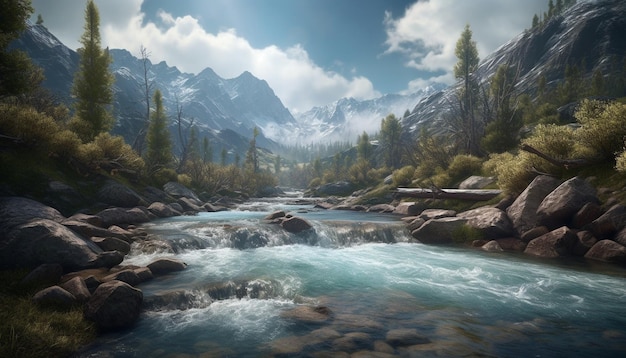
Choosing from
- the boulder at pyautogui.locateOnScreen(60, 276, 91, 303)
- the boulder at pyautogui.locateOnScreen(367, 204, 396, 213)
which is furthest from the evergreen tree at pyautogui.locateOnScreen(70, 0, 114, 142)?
the boulder at pyautogui.locateOnScreen(367, 204, 396, 213)

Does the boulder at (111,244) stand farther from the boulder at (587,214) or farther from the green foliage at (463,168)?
the green foliage at (463,168)

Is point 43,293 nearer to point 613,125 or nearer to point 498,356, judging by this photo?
point 498,356

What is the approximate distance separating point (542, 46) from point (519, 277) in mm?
217023

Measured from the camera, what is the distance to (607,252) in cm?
1259

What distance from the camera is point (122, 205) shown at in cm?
2272

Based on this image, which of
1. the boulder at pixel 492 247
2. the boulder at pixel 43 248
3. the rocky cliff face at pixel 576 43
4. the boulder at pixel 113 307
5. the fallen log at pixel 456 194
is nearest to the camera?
the boulder at pixel 113 307

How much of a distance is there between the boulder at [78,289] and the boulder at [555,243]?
744 inches

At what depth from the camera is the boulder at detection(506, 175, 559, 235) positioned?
1575 centimetres

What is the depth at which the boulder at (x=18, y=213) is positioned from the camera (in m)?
9.61

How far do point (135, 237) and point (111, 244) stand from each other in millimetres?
2600

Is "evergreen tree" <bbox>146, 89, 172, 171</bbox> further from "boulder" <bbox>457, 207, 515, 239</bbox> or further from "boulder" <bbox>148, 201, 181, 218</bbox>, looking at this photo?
"boulder" <bbox>457, 207, 515, 239</bbox>

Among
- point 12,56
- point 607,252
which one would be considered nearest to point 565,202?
point 607,252

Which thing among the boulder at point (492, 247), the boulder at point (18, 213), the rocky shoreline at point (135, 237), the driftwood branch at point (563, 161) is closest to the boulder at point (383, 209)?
the rocky shoreline at point (135, 237)

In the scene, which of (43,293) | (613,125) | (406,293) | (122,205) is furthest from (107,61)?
(613,125)
